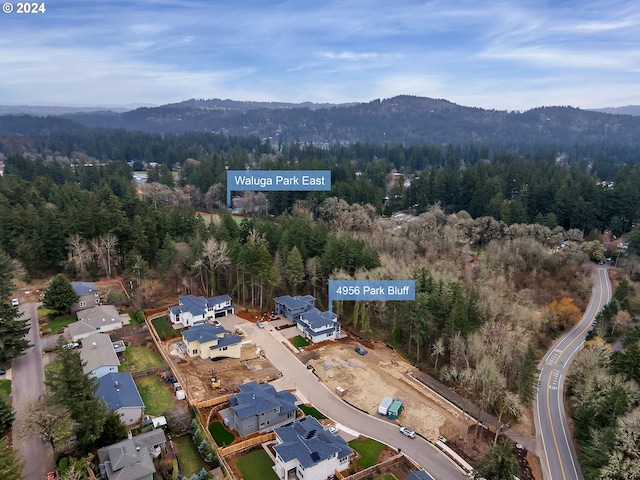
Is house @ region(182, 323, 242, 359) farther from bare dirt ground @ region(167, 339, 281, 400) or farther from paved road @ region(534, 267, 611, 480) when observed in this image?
paved road @ region(534, 267, 611, 480)

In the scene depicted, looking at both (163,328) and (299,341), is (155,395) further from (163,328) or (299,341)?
(299,341)

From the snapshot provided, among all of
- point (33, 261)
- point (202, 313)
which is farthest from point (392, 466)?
point (33, 261)

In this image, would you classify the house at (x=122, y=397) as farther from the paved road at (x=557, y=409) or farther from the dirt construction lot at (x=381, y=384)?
the paved road at (x=557, y=409)

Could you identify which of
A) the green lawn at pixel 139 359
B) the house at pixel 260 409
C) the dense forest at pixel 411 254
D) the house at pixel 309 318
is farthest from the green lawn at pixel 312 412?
the green lawn at pixel 139 359

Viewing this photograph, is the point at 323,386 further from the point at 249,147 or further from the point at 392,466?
the point at 249,147

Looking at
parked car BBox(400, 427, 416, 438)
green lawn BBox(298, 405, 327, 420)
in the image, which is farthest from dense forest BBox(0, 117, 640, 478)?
green lawn BBox(298, 405, 327, 420)

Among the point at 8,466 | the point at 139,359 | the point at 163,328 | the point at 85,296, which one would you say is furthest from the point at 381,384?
the point at 85,296
